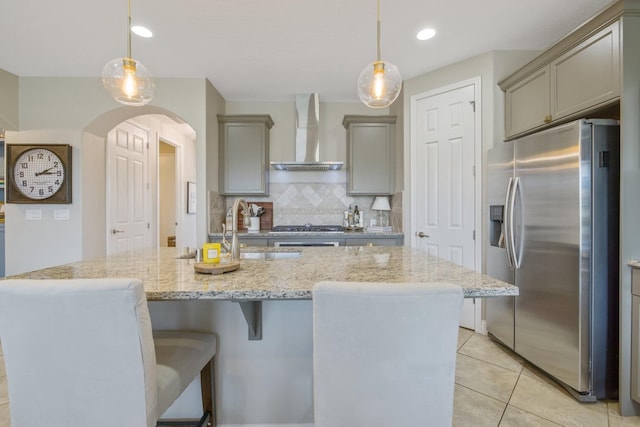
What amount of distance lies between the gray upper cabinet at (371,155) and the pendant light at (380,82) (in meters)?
1.91

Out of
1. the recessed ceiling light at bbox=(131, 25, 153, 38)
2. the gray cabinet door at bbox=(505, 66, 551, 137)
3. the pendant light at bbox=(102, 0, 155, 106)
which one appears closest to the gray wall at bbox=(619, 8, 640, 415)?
the gray cabinet door at bbox=(505, 66, 551, 137)

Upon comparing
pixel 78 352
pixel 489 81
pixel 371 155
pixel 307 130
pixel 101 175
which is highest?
pixel 489 81

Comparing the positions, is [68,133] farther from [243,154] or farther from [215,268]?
[215,268]

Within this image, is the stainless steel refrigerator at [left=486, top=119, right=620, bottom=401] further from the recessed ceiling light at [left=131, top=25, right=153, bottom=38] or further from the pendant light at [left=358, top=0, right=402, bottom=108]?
the recessed ceiling light at [left=131, top=25, right=153, bottom=38]

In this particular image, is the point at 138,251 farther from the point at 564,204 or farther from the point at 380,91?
the point at 564,204

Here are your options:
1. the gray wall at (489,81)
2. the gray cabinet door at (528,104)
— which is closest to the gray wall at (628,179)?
the gray cabinet door at (528,104)

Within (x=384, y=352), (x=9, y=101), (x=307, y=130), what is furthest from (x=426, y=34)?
(x=9, y=101)

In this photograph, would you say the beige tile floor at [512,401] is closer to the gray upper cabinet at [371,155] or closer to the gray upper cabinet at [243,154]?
the gray upper cabinet at [371,155]

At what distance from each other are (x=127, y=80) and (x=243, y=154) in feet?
6.73

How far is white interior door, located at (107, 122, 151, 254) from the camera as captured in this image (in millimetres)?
3641

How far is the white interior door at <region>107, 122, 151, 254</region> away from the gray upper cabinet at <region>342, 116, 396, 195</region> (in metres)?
2.85

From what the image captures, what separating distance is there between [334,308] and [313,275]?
44 centimetres

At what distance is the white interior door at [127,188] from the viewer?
3.64 metres

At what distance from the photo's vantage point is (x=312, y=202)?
4102 millimetres
